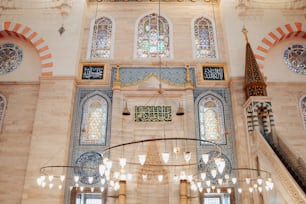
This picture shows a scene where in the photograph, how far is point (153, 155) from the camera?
7.76 m

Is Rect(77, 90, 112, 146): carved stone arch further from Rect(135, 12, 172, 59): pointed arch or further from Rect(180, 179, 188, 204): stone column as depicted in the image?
Rect(180, 179, 188, 204): stone column

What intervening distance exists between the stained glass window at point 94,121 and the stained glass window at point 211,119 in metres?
2.52

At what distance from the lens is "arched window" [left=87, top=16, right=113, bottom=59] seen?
9.11 m

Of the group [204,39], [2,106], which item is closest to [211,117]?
[204,39]

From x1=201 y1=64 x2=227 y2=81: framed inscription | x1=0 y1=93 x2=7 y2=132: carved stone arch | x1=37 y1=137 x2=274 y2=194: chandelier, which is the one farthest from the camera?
x1=201 y1=64 x2=227 y2=81: framed inscription

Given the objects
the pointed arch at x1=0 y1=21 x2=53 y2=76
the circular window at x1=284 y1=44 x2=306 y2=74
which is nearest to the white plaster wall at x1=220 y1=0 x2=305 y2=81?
the circular window at x1=284 y1=44 x2=306 y2=74

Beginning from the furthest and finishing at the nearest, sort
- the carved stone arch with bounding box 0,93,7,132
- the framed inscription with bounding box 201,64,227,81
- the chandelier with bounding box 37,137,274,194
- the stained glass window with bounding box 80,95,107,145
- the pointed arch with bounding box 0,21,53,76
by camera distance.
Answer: the framed inscription with bounding box 201,64,227,81 → the pointed arch with bounding box 0,21,53,76 → the carved stone arch with bounding box 0,93,7,132 → the stained glass window with bounding box 80,95,107,145 → the chandelier with bounding box 37,137,274,194

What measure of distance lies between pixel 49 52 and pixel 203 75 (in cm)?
425

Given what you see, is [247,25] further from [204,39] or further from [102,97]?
[102,97]

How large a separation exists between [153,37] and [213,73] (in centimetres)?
210

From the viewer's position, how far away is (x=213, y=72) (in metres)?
8.71

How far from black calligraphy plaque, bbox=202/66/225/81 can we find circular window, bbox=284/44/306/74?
75.0 inches

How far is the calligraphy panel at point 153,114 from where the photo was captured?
26.7 ft

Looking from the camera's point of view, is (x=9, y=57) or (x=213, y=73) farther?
(x=9, y=57)
